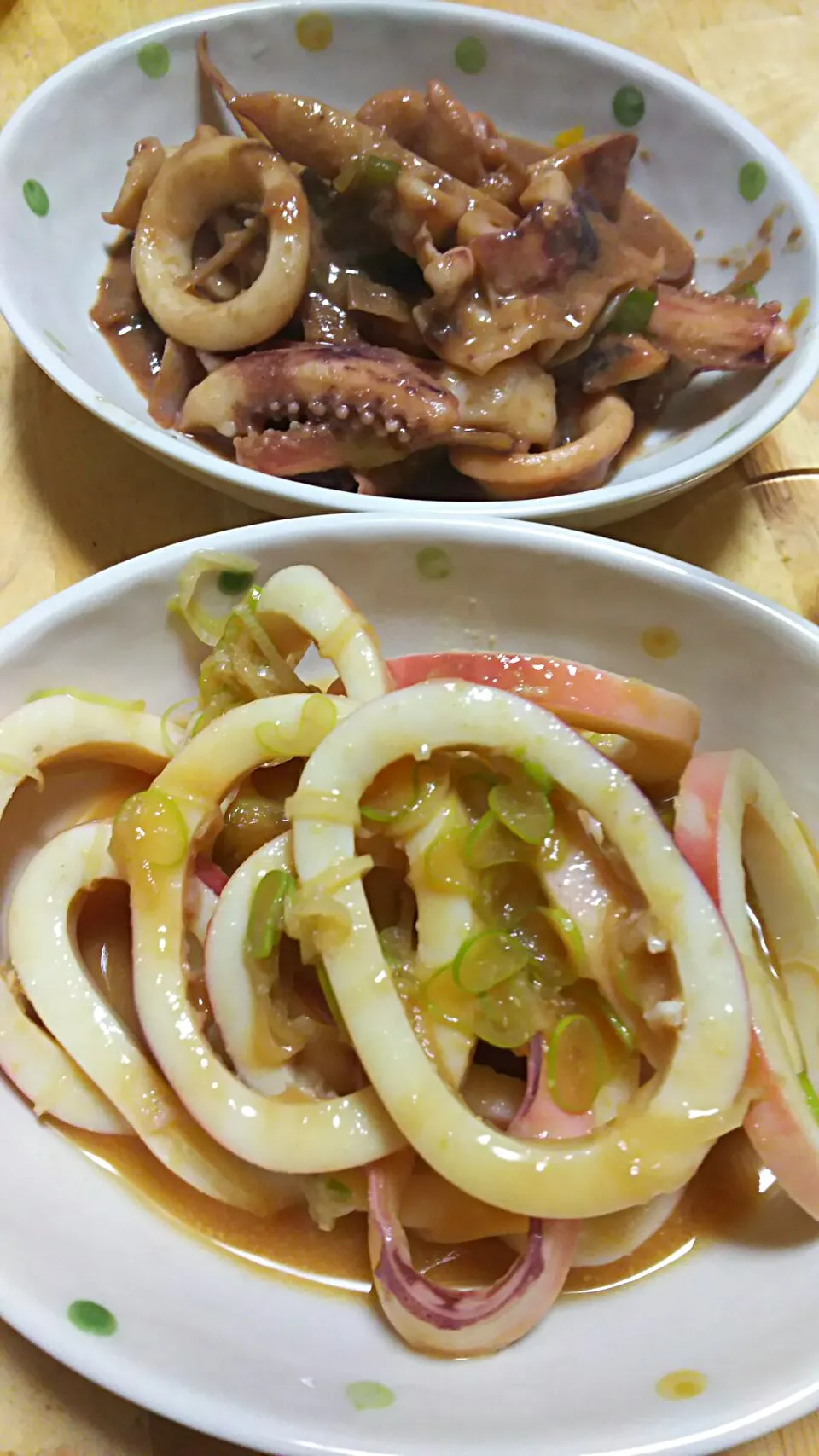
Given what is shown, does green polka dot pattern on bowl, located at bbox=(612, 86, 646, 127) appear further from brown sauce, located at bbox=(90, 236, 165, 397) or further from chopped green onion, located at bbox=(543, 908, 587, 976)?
chopped green onion, located at bbox=(543, 908, 587, 976)

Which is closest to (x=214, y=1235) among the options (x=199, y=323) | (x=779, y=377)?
(x=199, y=323)

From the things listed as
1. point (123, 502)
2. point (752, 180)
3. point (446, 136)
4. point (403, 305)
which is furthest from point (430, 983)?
point (752, 180)

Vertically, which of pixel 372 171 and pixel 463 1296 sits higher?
pixel 372 171

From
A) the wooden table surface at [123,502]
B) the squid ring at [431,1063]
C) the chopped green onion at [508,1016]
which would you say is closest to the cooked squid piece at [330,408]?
the wooden table surface at [123,502]

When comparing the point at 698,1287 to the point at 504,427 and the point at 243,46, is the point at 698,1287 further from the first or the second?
the point at 243,46

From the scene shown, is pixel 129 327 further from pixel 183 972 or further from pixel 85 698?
pixel 183 972

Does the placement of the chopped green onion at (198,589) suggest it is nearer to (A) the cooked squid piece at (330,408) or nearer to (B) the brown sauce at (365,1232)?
(A) the cooked squid piece at (330,408)
